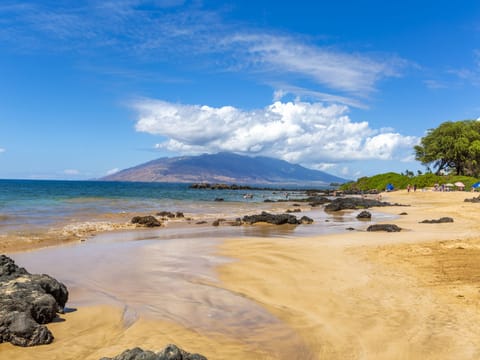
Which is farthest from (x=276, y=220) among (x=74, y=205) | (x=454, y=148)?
(x=454, y=148)

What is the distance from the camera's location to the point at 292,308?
7215 mm

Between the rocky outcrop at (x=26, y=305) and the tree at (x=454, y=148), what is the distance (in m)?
89.8

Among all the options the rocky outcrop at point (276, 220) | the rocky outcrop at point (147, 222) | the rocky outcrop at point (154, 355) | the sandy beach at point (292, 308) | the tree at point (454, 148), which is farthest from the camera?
the tree at point (454, 148)

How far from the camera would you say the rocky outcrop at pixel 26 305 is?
17.0 ft

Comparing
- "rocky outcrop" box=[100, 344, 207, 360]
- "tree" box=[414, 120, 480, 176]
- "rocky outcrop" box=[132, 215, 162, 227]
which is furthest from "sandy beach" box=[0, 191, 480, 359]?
"tree" box=[414, 120, 480, 176]

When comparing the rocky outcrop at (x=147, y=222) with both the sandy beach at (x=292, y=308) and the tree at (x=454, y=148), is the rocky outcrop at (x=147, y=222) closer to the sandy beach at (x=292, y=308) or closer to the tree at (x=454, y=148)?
the sandy beach at (x=292, y=308)

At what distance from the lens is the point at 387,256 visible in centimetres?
1181

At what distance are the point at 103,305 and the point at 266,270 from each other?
4648 mm

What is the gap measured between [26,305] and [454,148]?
92725mm

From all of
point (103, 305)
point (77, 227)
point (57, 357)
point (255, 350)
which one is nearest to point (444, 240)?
point (255, 350)

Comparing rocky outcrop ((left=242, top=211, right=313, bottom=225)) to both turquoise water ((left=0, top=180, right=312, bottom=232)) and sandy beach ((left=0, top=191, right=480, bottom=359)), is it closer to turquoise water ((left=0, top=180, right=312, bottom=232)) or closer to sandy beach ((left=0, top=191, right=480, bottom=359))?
sandy beach ((left=0, top=191, right=480, bottom=359))

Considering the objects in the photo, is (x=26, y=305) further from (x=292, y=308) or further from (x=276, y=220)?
(x=276, y=220)

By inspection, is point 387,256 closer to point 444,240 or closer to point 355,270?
point 355,270

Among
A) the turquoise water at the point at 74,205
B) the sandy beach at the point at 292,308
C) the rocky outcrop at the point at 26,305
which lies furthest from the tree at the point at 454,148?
the rocky outcrop at the point at 26,305
